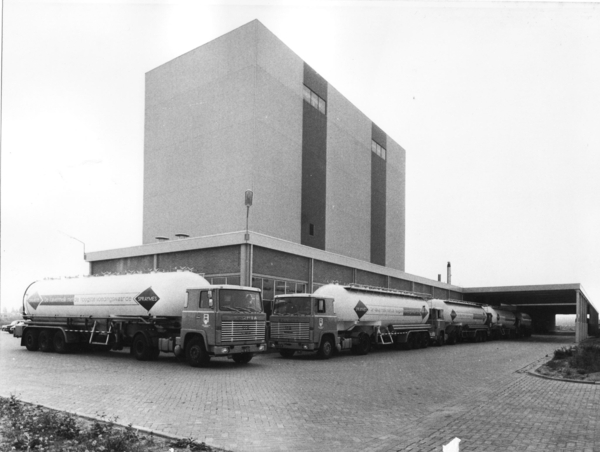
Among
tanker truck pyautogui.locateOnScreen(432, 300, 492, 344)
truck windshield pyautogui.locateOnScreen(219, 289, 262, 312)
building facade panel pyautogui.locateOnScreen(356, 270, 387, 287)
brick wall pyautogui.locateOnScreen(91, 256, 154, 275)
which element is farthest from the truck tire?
brick wall pyautogui.locateOnScreen(91, 256, 154, 275)

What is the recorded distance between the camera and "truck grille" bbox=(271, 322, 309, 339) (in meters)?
20.7

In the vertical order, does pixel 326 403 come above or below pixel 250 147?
below

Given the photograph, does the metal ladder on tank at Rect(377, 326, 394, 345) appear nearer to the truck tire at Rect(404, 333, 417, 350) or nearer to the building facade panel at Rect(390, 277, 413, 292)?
the truck tire at Rect(404, 333, 417, 350)

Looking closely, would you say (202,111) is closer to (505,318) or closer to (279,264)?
(279,264)

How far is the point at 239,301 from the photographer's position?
17875 millimetres

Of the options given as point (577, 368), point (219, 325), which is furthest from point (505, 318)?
point (219, 325)

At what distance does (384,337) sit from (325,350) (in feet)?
21.5

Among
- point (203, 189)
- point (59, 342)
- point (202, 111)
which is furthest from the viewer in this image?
point (202, 111)

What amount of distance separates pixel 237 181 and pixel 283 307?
12.6 metres

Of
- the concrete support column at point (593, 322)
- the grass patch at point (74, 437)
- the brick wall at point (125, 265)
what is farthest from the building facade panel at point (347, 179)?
the concrete support column at point (593, 322)

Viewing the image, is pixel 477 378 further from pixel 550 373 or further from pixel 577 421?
pixel 577 421

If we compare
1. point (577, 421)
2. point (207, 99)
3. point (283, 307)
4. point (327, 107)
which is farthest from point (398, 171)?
point (577, 421)

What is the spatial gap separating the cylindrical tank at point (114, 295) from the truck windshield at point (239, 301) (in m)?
2.22

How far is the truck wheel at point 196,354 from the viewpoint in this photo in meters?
17.1
